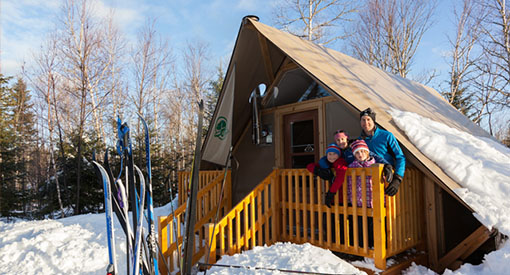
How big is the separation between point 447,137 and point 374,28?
51.6 feet

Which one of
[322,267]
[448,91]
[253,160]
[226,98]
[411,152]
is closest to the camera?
[322,267]

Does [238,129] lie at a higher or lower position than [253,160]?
higher

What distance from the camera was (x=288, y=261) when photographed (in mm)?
3289

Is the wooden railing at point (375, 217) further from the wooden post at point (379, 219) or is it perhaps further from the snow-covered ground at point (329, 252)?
the snow-covered ground at point (329, 252)

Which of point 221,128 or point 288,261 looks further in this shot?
point 221,128

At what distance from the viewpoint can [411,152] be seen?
3.72m

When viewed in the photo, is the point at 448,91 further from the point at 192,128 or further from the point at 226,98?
the point at 226,98

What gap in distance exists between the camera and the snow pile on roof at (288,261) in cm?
317

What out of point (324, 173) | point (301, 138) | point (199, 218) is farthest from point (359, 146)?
point (199, 218)

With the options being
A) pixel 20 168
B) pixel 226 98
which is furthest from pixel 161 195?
pixel 226 98

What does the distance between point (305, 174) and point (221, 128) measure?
229 centimetres

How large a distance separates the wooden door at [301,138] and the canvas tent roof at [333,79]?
964 mm

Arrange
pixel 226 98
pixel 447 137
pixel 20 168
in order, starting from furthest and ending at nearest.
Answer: pixel 20 168
pixel 226 98
pixel 447 137

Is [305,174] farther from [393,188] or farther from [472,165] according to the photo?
[472,165]
